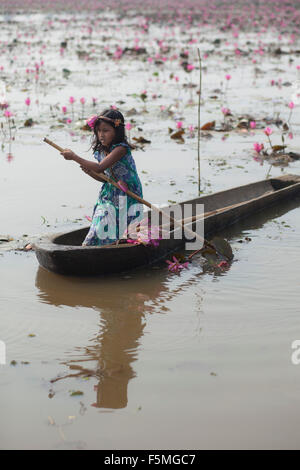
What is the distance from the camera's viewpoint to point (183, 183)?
8.43 metres

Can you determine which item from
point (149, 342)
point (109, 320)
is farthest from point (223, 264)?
point (149, 342)

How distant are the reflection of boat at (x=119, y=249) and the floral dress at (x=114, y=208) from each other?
0.21m

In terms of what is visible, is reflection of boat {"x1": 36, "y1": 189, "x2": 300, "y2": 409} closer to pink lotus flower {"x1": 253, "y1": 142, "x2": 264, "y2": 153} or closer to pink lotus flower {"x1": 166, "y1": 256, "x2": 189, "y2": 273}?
pink lotus flower {"x1": 166, "y1": 256, "x2": 189, "y2": 273}

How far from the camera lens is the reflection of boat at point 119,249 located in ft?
17.5

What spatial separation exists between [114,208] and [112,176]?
249mm

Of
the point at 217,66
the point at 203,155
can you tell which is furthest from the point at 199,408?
the point at 217,66

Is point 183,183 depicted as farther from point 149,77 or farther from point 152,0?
point 152,0

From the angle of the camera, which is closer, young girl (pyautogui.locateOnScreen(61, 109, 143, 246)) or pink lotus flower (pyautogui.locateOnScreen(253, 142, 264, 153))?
young girl (pyautogui.locateOnScreen(61, 109, 143, 246))

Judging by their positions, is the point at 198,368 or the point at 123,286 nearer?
the point at 198,368

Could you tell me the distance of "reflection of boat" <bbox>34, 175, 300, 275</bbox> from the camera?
5.34 meters

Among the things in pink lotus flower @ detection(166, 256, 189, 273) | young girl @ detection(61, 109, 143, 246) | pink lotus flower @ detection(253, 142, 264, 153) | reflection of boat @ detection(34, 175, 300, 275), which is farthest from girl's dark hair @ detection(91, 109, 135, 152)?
pink lotus flower @ detection(253, 142, 264, 153)

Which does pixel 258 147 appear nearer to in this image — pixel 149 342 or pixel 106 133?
pixel 106 133

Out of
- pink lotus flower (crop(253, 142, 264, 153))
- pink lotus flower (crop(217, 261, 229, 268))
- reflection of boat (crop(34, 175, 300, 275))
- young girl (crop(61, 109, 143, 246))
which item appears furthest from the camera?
pink lotus flower (crop(253, 142, 264, 153))
